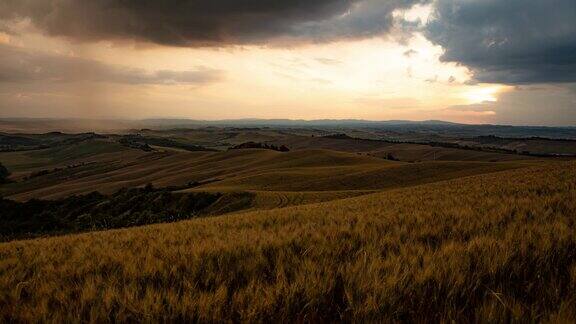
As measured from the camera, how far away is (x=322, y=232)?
7.30m

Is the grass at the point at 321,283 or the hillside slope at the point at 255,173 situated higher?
the grass at the point at 321,283

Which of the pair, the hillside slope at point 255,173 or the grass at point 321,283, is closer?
the grass at point 321,283

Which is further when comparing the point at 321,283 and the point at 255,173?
the point at 255,173

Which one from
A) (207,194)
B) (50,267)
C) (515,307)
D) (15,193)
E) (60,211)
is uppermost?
(515,307)

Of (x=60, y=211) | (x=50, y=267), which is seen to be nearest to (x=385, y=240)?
(x=50, y=267)

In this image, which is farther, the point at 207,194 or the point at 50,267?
the point at 207,194

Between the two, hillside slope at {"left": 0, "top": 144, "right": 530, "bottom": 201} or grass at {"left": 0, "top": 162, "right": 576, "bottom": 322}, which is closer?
grass at {"left": 0, "top": 162, "right": 576, "bottom": 322}

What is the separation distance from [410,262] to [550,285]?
1224 millimetres

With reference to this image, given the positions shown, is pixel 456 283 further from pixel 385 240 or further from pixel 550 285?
pixel 385 240

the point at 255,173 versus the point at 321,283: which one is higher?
the point at 321,283

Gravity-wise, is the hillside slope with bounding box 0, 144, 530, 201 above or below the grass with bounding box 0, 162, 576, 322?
below

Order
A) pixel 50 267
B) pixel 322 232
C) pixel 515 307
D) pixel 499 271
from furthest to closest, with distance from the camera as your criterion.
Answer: pixel 322 232
pixel 50 267
pixel 499 271
pixel 515 307

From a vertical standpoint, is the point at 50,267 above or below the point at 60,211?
above

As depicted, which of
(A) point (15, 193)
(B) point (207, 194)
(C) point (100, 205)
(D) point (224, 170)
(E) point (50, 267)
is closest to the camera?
(E) point (50, 267)
